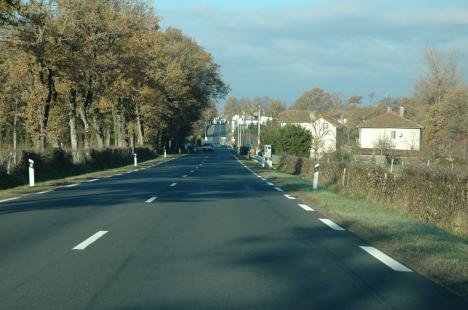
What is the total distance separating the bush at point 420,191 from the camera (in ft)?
47.0

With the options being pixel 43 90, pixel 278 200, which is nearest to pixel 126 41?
pixel 43 90

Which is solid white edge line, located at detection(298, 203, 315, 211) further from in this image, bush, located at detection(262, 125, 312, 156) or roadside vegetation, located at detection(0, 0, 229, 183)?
bush, located at detection(262, 125, 312, 156)

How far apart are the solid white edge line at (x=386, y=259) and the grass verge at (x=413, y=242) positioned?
0.13m

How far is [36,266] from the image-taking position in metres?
8.28

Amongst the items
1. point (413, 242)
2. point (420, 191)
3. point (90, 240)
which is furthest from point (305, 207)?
point (90, 240)

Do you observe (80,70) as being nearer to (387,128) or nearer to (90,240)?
(90,240)

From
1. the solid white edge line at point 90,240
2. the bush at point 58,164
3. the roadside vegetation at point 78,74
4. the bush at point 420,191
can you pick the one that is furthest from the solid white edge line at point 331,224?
the bush at point 58,164

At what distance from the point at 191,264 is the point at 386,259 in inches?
113

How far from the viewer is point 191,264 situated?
335 inches

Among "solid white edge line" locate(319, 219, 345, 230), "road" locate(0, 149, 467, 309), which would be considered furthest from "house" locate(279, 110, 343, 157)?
"road" locate(0, 149, 467, 309)

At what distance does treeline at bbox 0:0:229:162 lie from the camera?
108ft

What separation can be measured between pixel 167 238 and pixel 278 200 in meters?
8.62

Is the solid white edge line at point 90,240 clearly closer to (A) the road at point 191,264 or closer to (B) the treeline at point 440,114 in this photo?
(A) the road at point 191,264

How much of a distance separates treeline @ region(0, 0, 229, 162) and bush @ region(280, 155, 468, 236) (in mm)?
12852
